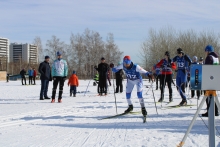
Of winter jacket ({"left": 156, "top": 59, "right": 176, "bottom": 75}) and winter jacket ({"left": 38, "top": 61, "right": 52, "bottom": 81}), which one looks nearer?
winter jacket ({"left": 156, "top": 59, "right": 176, "bottom": 75})

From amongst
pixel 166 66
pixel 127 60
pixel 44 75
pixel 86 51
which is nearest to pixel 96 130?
pixel 127 60

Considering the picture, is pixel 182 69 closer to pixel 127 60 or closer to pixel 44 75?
pixel 127 60

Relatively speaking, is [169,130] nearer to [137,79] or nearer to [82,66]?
[137,79]

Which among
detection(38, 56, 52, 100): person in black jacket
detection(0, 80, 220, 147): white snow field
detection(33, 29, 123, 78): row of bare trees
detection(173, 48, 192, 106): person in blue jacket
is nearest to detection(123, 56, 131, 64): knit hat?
detection(0, 80, 220, 147): white snow field

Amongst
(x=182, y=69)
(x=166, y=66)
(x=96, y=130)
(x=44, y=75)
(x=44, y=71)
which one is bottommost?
(x=96, y=130)

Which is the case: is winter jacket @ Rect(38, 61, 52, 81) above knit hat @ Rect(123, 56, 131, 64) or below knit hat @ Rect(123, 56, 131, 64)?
below

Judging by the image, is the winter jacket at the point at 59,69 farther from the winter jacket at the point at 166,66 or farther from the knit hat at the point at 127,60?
the knit hat at the point at 127,60

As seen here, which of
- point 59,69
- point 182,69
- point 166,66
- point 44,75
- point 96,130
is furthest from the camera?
point 44,75

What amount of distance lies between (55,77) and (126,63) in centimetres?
495

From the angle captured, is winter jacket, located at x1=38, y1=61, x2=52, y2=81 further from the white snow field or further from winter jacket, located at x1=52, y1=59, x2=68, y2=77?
the white snow field

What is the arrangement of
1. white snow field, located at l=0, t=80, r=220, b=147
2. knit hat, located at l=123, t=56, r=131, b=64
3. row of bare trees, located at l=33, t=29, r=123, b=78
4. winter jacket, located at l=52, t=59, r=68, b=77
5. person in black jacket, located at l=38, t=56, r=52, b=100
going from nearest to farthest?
white snow field, located at l=0, t=80, r=220, b=147 < knit hat, located at l=123, t=56, r=131, b=64 < winter jacket, located at l=52, t=59, r=68, b=77 < person in black jacket, located at l=38, t=56, r=52, b=100 < row of bare trees, located at l=33, t=29, r=123, b=78

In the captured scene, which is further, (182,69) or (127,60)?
(182,69)

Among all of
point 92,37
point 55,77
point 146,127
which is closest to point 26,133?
point 146,127

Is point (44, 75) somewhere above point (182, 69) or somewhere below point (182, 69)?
below
